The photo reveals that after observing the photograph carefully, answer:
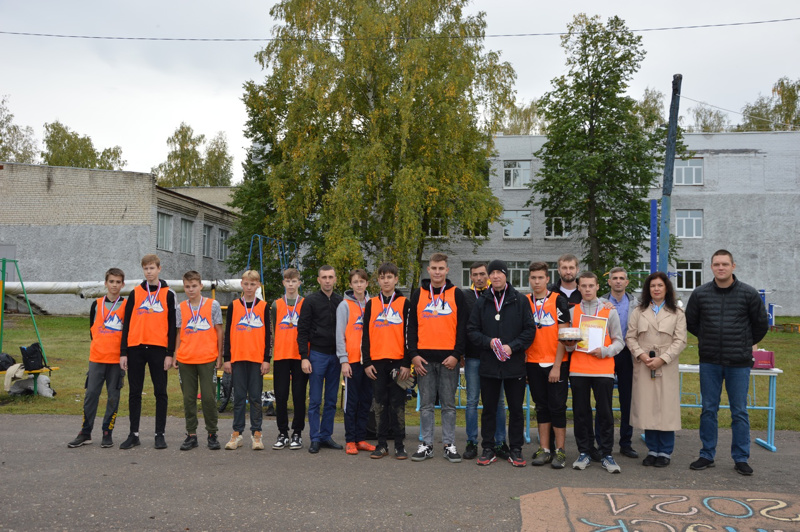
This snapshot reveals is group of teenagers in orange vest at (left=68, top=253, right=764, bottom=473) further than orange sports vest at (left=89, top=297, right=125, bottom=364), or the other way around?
orange sports vest at (left=89, top=297, right=125, bottom=364)

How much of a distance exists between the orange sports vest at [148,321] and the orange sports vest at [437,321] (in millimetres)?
2805

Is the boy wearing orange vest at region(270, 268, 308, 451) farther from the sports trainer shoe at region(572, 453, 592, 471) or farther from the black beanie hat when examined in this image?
the sports trainer shoe at region(572, 453, 592, 471)

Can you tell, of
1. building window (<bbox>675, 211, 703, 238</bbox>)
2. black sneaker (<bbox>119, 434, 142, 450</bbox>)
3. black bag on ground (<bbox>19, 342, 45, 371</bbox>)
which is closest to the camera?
black sneaker (<bbox>119, 434, 142, 450</bbox>)

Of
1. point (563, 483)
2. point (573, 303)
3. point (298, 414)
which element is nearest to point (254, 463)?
point (298, 414)

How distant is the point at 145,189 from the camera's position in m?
33.7

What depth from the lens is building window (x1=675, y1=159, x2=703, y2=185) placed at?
137 ft

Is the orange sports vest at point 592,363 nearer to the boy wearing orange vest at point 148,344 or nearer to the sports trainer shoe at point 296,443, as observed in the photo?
the sports trainer shoe at point 296,443

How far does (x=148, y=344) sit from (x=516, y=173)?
37017mm

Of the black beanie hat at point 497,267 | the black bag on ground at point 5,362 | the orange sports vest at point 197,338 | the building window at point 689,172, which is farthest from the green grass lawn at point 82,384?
the building window at point 689,172

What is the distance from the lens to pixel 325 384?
7965 millimetres

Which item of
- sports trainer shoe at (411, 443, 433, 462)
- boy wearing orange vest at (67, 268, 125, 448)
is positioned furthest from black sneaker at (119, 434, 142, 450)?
sports trainer shoe at (411, 443, 433, 462)

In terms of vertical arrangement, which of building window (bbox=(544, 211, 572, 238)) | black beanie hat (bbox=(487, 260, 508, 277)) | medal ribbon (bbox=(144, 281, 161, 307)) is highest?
building window (bbox=(544, 211, 572, 238))

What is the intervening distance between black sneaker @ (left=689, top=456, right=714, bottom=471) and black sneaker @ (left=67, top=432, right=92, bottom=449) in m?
6.35

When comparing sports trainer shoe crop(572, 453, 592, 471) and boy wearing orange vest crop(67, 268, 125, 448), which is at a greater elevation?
boy wearing orange vest crop(67, 268, 125, 448)
